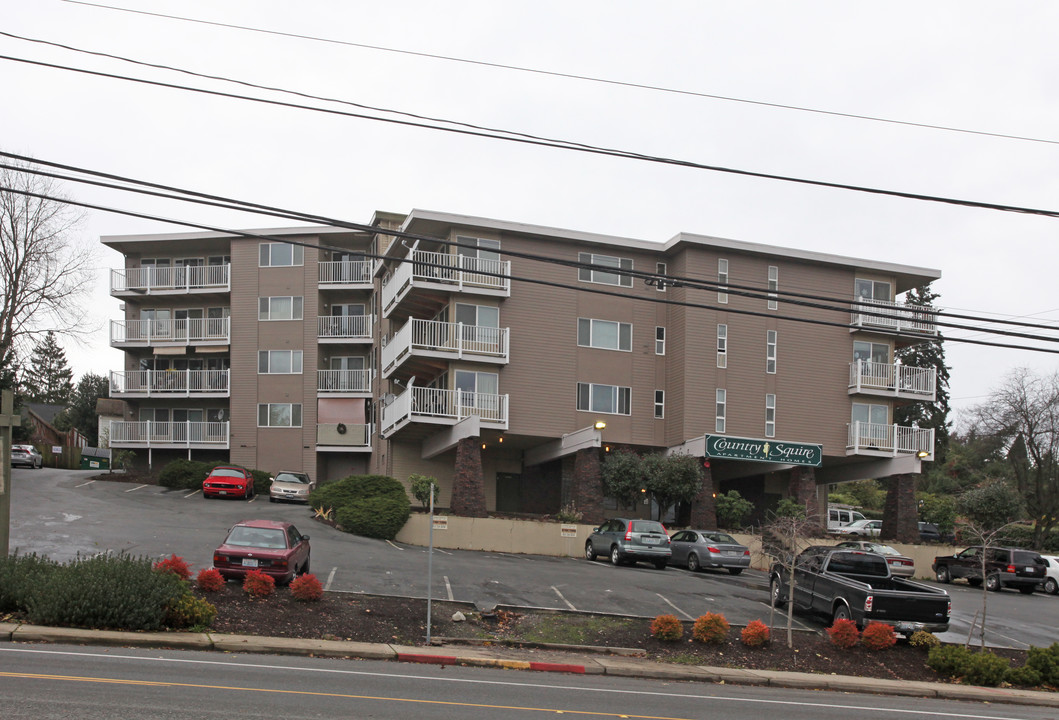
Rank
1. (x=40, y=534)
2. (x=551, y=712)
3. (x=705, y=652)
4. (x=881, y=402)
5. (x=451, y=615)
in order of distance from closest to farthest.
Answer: (x=551, y=712)
(x=705, y=652)
(x=451, y=615)
(x=40, y=534)
(x=881, y=402)

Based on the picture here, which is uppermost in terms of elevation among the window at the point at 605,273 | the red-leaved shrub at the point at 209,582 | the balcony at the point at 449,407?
the window at the point at 605,273

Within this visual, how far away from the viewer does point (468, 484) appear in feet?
125

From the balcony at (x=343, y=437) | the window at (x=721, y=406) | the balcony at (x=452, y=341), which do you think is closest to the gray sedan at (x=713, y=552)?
the window at (x=721, y=406)

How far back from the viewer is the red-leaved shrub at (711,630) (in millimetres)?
19703

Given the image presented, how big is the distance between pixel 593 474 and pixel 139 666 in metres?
27.0

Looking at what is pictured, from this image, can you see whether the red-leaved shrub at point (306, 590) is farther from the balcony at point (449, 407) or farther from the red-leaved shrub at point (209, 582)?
the balcony at point (449, 407)

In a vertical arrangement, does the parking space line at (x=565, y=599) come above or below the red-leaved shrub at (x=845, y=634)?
below

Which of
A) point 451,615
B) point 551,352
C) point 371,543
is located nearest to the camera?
point 451,615

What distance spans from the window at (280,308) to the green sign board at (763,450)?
22.9 meters

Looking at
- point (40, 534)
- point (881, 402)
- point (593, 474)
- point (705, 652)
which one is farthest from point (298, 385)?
point (705, 652)

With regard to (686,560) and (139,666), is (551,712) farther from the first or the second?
(686,560)

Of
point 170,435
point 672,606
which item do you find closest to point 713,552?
point 672,606

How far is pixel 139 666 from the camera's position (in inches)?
525

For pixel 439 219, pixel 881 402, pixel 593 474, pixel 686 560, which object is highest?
pixel 439 219
